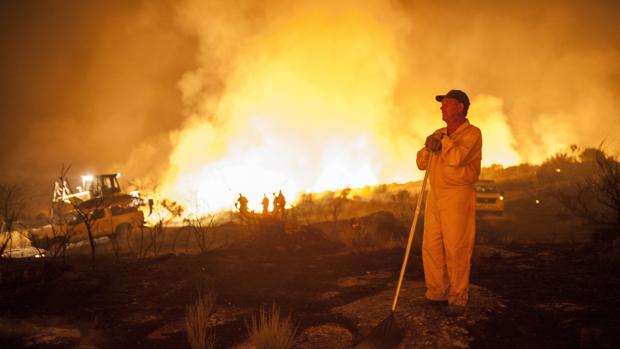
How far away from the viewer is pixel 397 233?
37.1 feet

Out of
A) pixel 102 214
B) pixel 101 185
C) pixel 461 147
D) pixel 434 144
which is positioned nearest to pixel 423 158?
pixel 434 144

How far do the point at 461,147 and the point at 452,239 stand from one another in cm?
85

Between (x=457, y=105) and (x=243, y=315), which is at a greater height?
(x=457, y=105)

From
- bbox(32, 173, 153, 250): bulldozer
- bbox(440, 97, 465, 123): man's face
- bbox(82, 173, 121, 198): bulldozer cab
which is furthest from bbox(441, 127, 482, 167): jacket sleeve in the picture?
bbox(82, 173, 121, 198): bulldozer cab

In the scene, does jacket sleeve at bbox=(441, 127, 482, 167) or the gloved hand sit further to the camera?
the gloved hand

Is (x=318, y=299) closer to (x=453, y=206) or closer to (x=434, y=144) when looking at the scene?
(x=453, y=206)

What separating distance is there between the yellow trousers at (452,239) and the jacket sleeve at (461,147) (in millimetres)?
292

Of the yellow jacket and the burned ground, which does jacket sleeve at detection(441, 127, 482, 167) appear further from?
the burned ground

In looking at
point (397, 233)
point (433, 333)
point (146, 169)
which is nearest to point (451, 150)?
point (433, 333)

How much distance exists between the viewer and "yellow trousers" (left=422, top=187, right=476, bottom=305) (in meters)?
3.48

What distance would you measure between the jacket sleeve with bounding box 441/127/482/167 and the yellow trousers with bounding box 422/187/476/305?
0.96 ft

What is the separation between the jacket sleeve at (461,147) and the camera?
3407mm

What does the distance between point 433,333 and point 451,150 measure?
1.60 m

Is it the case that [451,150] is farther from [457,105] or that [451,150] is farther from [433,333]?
[433,333]
